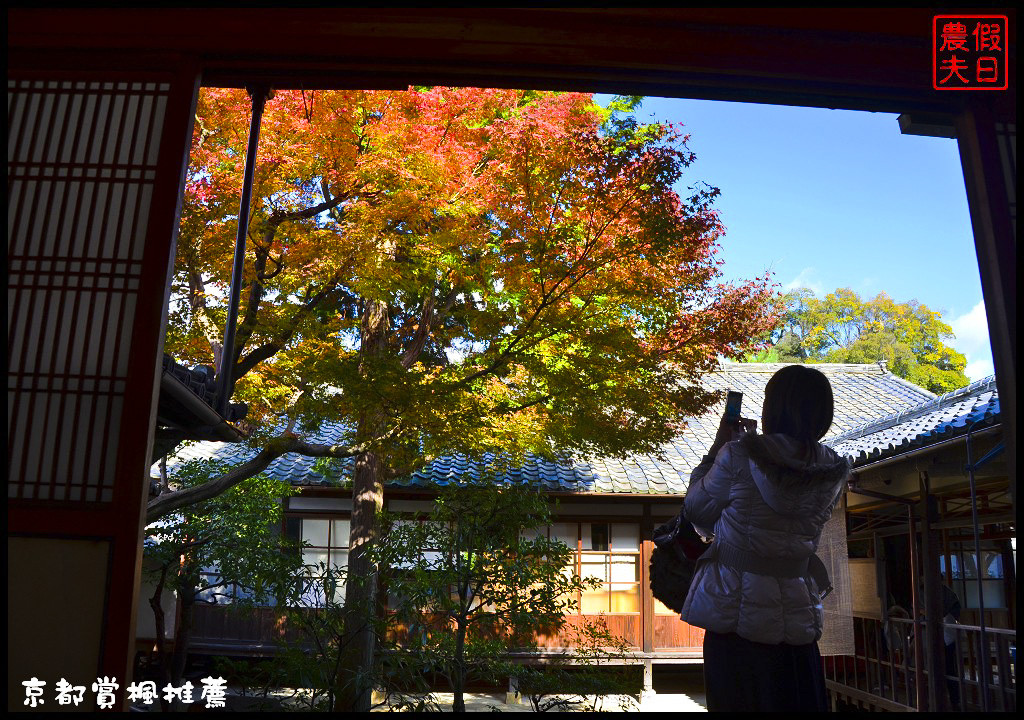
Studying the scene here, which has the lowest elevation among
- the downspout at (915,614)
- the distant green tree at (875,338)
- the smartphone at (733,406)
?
the downspout at (915,614)

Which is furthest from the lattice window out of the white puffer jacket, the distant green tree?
the distant green tree

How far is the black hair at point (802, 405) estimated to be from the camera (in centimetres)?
234

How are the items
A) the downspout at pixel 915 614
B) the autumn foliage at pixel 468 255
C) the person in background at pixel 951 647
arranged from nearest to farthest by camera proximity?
the autumn foliage at pixel 468 255 < the downspout at pixel 915 614 < the person in background at pixel 951 647

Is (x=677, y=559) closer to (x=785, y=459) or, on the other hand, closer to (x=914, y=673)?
(x=785, y=459)

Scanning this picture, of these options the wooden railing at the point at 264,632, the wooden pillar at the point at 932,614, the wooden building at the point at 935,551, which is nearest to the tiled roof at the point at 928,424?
the wooden building at the point at 935,551

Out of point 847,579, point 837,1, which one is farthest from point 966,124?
point 847,579

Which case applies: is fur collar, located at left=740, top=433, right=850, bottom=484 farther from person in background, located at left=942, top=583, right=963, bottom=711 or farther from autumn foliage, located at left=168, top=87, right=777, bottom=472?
person in background, located at left=942, top=583, right=963, bottom=711

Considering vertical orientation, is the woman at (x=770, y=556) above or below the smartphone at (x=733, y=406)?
below

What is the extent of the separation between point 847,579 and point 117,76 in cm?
747

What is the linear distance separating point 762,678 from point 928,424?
188 inches

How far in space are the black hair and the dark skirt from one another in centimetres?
61

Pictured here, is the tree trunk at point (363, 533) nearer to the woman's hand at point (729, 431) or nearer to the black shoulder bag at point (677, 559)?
the black shoulder bag at point (677, 559)

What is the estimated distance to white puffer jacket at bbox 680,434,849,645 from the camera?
224 cm

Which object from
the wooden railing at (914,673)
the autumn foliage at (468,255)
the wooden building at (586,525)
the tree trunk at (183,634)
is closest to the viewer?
the wooden railing at (914,673)
